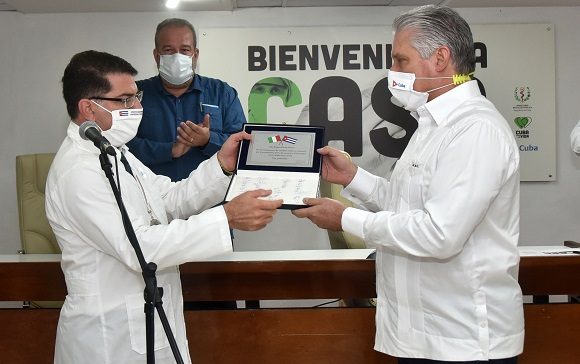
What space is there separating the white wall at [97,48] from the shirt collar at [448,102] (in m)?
3.53

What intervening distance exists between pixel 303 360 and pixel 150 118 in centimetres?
160

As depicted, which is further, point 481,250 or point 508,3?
point 508,3

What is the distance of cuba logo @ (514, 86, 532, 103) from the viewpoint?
556 centimetres

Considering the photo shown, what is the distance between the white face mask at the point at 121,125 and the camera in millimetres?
2129

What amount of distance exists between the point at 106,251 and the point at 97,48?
3.82 m

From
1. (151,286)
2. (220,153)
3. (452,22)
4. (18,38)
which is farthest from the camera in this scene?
(18,38)

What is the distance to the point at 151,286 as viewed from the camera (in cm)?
167

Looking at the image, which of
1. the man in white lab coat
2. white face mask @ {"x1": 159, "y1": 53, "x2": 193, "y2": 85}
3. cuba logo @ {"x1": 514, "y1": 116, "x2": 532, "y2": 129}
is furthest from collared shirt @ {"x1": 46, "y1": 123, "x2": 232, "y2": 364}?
cuba logo @ {"x1": 514, "y1": 116, "x2": 532, "y2": 129}

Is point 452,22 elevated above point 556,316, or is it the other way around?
point 452,22

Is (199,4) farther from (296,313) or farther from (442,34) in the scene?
(442,34)

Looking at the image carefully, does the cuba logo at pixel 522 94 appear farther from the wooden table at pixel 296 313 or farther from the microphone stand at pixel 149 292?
the microphone stand at pixel 149 292

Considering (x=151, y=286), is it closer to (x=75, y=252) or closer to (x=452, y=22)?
(x=75, y=252)

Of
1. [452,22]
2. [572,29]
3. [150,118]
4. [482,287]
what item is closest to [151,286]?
[482,287]

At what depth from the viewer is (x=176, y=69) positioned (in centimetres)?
360
